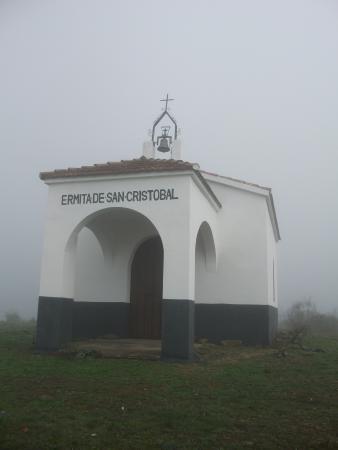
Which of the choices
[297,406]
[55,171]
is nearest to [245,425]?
[297,406]

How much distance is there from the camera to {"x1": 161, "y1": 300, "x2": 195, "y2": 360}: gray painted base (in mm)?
10664

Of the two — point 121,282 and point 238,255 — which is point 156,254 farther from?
point 238,255

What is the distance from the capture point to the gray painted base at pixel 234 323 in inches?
561

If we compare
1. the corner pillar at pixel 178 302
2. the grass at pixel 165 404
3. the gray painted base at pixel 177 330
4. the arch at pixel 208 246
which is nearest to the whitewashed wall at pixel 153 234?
the arch at pixel 208 246

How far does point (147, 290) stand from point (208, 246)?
2.47 m

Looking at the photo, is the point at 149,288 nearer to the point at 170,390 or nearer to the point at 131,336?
the point at 131,336

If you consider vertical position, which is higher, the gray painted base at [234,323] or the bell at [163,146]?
the bell at [163,146]

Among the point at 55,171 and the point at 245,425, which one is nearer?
the point at 245,425

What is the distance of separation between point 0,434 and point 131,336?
9.82 meters

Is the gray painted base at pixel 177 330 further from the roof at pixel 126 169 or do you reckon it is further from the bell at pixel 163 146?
the bell at pixel 163 146

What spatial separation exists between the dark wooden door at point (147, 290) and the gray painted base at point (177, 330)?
4.37m

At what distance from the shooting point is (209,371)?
9.66 m

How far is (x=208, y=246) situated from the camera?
14.8 metres

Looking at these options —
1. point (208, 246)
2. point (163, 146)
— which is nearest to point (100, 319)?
point (208, 246)
